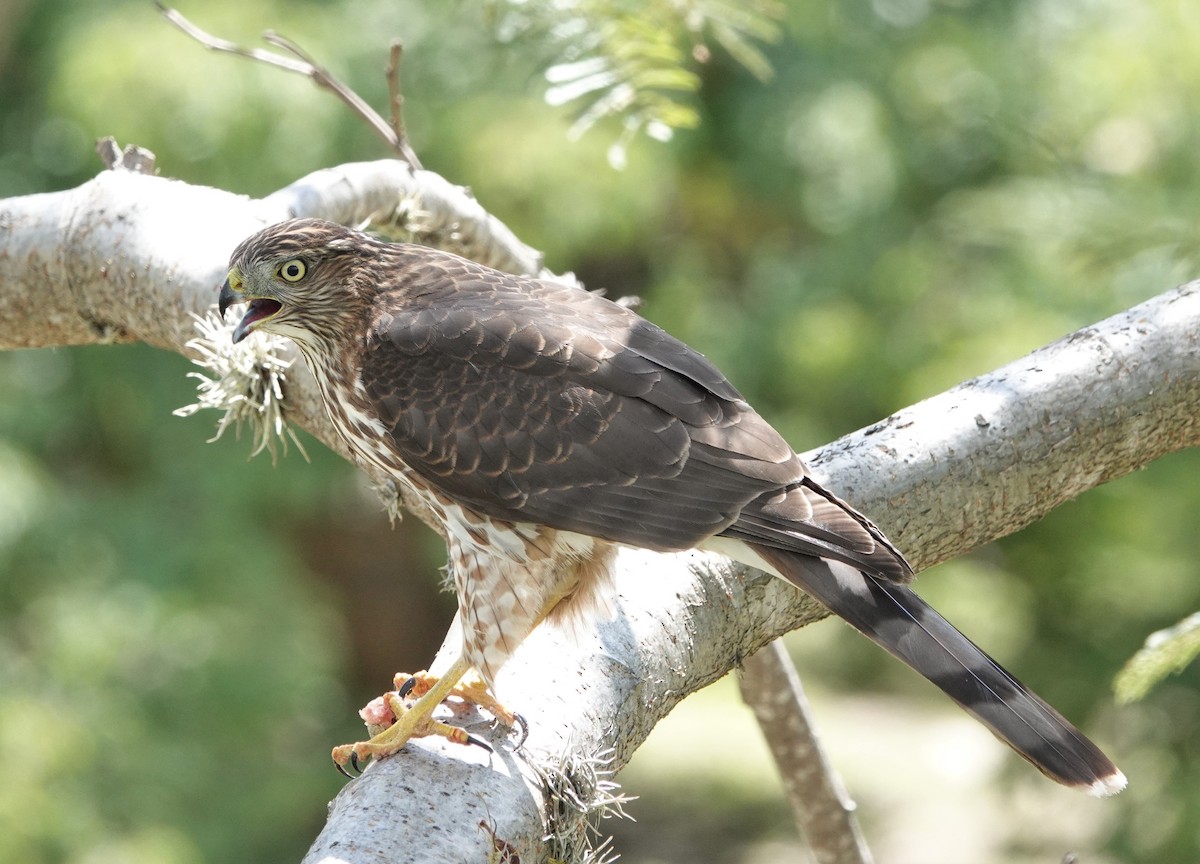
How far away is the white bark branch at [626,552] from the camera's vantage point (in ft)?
7.77

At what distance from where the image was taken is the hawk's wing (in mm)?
2732

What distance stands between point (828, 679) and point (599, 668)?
786 cm

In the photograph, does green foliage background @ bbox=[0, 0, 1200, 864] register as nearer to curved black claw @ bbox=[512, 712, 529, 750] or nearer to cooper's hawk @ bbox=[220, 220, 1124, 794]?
cooper's hawk @ bbox=[220, 220, 1124, 794]

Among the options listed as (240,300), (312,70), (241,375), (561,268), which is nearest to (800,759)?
(241,375)

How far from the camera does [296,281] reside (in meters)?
3.10

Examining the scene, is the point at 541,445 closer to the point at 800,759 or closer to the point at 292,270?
the point at 292,270

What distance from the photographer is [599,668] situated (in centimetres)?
263

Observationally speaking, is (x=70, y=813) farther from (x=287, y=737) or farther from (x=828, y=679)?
(x=828, y=679)

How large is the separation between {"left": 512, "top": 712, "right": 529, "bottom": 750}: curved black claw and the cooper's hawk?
21 centimetres

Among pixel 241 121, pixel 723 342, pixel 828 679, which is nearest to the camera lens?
pixel 241 121

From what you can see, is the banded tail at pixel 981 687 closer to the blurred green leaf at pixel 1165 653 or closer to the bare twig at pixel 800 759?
the blurred green leaf at pixel 1165 653

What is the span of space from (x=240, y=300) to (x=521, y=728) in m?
1.23

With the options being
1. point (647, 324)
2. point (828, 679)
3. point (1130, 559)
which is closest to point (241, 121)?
point (647, 324)

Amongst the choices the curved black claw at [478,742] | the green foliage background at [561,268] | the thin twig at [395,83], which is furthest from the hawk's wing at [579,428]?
the green foliage background at [561,268]
